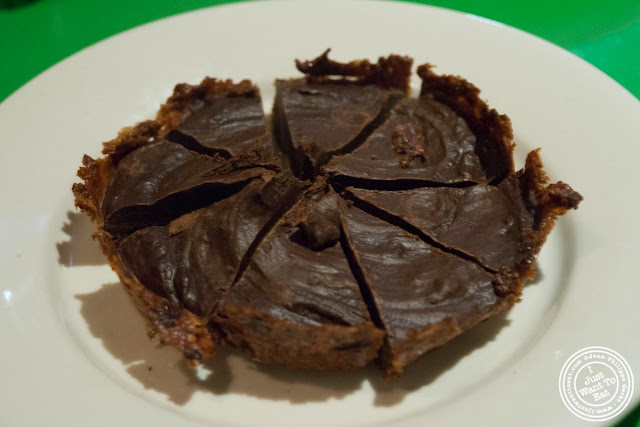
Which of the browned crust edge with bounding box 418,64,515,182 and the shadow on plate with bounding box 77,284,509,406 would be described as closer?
the shadow on plate with bounding box 77,284,509,406

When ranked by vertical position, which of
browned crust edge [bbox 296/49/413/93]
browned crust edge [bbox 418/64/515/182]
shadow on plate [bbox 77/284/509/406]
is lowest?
shadow on plate [bbox 77/284/509/406]

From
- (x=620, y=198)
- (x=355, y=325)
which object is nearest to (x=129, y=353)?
(x=355, y=325)

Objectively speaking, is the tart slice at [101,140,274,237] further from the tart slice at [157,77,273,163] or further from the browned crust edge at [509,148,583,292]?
the browned crust edge at [509,148,583,292]

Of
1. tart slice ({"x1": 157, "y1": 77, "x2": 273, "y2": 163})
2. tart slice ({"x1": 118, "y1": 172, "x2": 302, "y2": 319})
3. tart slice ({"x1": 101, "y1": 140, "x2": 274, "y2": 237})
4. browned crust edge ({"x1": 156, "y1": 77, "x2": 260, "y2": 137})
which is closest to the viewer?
tart slice ({"x1": 118, "y1": 172, "x2": 302, "y2": 319})

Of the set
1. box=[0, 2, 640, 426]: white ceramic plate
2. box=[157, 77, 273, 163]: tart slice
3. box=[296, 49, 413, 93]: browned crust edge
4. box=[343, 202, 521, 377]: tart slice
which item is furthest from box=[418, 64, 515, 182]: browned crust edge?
box=[157, 77, 273, 163]: tart slice

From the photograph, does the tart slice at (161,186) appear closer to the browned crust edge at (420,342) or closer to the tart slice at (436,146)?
the tart slice at (436,146)

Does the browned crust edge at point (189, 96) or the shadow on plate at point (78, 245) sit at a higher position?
the browned crust edge at point (189, 96)

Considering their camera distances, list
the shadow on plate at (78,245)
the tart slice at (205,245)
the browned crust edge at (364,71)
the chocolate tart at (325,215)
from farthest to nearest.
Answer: the browned crust edge at (364,71)
the shadow on plate at (78,245)
the tart slice at (205,245)
the chocolate tart at (325,215)

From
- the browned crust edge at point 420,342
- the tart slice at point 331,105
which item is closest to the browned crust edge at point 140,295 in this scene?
the browned crust edge at point 420,342
